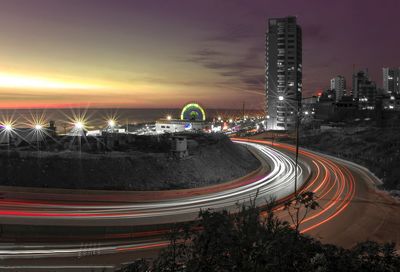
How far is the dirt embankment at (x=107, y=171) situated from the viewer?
87.5ft

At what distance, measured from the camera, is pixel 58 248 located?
16828mm

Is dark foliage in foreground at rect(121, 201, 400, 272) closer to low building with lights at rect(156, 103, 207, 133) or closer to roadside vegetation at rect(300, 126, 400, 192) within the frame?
roadside vegetation at rect(300, 126, 400, 192)

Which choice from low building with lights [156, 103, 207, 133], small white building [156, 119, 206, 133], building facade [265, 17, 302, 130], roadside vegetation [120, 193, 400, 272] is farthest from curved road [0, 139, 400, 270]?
building facade [265, 17, 302, 130]

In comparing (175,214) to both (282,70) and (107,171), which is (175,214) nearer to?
(107,171)

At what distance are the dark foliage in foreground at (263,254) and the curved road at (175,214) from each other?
10.8 meters

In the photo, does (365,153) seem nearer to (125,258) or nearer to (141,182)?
(141,182)

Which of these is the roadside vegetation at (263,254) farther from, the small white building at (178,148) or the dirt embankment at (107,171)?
the small white building at (178,148)

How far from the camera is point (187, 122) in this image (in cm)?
7775

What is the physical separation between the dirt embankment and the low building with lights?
40.9 metres

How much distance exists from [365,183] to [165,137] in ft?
81.2

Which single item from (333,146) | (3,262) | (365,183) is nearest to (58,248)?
(3,262)

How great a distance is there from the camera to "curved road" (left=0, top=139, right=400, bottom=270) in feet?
55.2

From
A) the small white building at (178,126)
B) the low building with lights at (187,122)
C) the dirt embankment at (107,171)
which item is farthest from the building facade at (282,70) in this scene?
the dirt embankment at (107,171)

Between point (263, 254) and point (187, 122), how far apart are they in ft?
237
